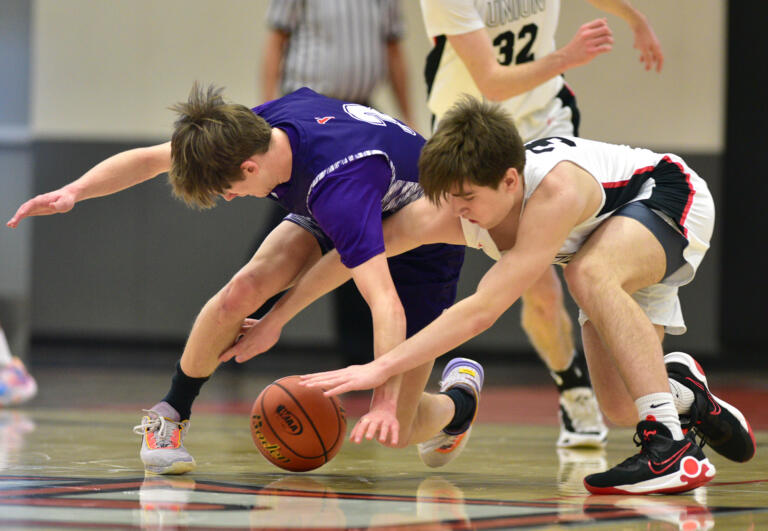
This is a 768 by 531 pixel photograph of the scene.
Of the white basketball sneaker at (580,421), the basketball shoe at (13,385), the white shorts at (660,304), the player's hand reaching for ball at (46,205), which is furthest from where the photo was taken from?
the basketball shoe at (13,385)

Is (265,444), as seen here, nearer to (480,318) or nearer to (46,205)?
(480,318)

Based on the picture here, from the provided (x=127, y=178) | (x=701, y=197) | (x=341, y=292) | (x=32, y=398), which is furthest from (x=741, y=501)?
(x=341, y=292)

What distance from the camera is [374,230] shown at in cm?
286

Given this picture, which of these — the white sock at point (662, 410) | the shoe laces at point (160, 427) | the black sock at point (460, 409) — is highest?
the white sock at point (662, 410)

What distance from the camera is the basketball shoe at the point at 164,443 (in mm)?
3131

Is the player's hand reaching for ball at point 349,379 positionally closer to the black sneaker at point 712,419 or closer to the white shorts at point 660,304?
the white shorts at point 660,304

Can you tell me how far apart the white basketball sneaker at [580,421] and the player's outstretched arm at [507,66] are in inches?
43.5

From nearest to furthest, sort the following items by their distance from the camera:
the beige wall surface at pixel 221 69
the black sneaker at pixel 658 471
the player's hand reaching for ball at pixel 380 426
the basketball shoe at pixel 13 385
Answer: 1. the player's hand reaching for ball at pixel 380 426
2. the black sneaker at pixel 658 471
3. the basketball shoe at pixel 13 385
4. the beige wall surface at pixel 221 69

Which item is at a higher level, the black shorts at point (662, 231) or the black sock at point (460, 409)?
the black shorts at point (662, 231)

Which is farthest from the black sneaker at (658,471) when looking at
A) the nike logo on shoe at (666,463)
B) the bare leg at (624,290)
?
the bare leg at (624,290)

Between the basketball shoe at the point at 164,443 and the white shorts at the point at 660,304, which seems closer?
the basketball shoe at the point at 164,443

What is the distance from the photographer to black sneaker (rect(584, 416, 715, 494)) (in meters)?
2.75

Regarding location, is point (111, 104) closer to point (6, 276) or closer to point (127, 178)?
point (6, 276)

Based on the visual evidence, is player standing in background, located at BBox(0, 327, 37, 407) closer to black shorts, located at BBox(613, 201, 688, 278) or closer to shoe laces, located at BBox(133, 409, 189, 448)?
shoe laces, located at BBox(133, 409, 189, 448)
